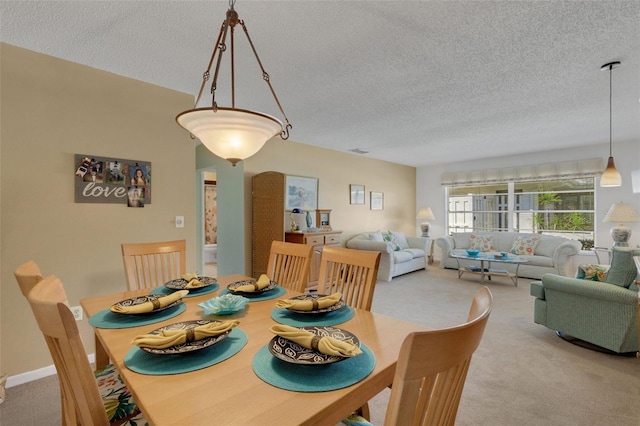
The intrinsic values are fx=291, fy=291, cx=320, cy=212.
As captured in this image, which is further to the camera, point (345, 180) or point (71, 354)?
point (345, 180)

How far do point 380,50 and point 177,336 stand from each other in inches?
88.5

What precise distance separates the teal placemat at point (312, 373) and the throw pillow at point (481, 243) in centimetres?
600

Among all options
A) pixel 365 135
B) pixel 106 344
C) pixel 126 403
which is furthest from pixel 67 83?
pixel 365 135

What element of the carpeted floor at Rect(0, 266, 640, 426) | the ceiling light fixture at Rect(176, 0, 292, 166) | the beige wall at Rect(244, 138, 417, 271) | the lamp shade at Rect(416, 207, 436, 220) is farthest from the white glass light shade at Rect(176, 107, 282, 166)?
the lamp shade at Rect(416, 207, 436, 220)

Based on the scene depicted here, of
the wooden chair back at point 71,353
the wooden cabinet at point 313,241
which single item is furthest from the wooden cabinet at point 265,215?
the wooden chair back at point 71,353

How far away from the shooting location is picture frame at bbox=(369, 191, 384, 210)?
6496 mm

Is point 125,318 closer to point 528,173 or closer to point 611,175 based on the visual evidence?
point 611,175

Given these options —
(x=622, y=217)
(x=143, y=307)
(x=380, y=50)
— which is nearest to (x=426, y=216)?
(x=622, y=217)

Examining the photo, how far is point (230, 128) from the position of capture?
1339mm

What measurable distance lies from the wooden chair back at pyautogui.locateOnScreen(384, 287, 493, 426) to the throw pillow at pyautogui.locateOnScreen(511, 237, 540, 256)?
241 inches

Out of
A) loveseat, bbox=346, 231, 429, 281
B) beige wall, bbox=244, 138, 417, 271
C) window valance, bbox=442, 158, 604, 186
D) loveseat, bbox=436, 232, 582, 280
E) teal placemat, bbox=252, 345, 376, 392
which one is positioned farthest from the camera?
window valance, bbox=442, 158, 604, 186

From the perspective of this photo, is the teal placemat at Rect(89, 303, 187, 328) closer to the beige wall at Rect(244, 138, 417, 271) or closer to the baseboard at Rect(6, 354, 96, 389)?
the baseboard at Rect(6, 354, 96, 389)

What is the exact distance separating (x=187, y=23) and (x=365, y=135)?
310 centimetres

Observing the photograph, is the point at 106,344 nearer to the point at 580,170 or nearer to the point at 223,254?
the point at 223,254
